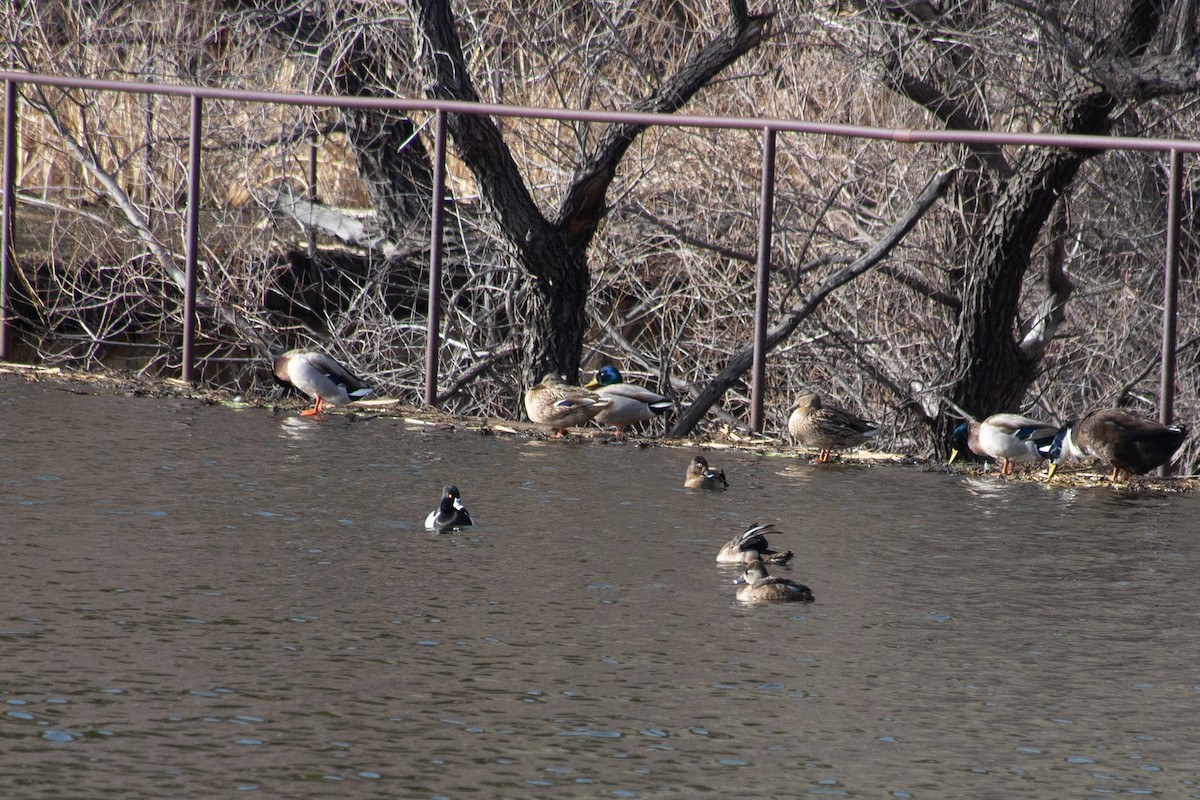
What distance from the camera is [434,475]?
8.07 m

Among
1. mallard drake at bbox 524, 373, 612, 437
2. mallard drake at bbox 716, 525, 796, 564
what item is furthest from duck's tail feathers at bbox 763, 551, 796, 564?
mallard drake at bbox 524, 373, 612, 437

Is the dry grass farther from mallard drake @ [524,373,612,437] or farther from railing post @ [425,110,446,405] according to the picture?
mallard drake @ [524,373,612,437]

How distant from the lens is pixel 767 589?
5.78 m

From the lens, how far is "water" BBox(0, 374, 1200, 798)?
4.16 m

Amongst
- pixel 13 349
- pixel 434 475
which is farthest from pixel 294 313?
pixel 434 475

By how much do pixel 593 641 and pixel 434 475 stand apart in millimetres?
2923

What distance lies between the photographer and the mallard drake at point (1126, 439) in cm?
816

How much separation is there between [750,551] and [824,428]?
112 inches

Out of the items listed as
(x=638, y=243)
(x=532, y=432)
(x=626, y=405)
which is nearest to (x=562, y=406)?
(x=532, y=432)

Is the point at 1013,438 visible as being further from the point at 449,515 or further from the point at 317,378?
the point at 317,378

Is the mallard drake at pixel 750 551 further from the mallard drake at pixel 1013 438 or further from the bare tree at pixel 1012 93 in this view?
the bare tree at pixel 1012 93

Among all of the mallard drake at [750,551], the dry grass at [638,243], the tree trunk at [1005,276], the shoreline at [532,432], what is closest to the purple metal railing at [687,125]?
the shoreline at [532,432]

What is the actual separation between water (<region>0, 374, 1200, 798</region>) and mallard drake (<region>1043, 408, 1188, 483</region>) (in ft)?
0.61

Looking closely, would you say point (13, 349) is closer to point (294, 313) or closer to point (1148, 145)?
point (294, 313)
